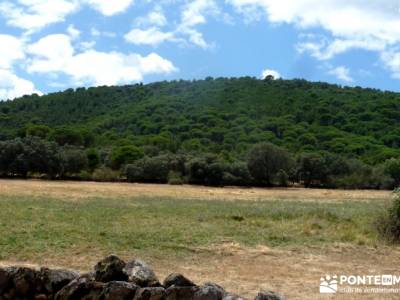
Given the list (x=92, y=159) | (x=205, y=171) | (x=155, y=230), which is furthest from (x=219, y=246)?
(x=92, y=159)

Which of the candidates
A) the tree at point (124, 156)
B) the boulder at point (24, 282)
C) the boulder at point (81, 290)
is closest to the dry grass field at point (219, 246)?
the boulder at point (81, 290)

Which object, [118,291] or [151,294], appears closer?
[151,294]

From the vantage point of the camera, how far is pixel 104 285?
22.9ft

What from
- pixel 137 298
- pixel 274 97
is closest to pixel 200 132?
pixel 274 97

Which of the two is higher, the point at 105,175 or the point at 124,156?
the point at 124,156

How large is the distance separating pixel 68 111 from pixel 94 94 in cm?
1017

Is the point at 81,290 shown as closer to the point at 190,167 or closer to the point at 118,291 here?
the point at 118,291

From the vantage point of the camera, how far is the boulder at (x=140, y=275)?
7.16m

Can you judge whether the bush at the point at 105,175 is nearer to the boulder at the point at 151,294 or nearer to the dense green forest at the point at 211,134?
the dense green forest at the point at 211,134

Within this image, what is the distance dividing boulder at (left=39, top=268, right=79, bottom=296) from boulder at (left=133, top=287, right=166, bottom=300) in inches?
43.7

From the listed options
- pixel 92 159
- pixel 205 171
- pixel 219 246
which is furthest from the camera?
pixel 92 159

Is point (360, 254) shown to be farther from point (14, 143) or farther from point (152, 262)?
point (14, 143)

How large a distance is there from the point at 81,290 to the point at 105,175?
5516cm

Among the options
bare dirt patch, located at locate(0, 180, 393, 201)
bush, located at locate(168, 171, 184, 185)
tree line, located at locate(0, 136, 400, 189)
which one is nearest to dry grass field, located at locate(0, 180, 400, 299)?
bare dirt patch, located at locate(0, 180, 393, 201)
